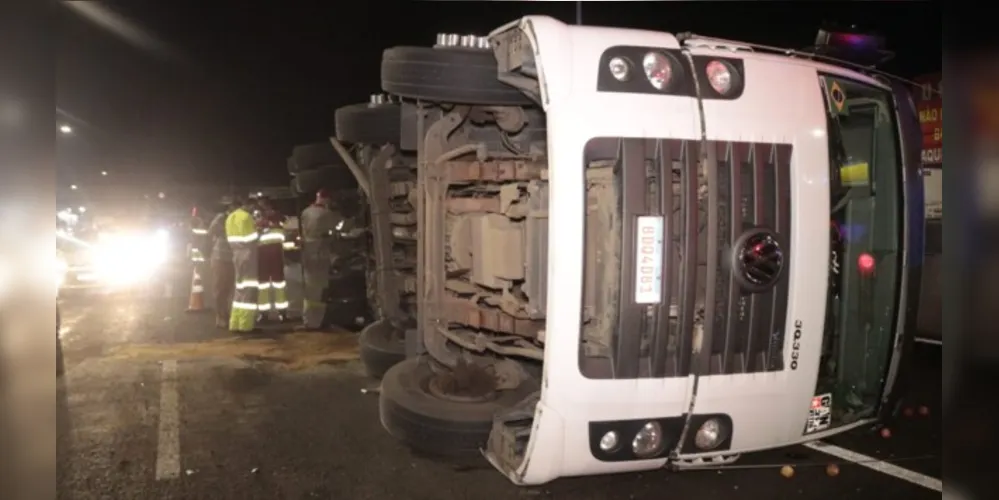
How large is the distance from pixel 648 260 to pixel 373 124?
11.0 feet

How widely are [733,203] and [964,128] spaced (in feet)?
3.04

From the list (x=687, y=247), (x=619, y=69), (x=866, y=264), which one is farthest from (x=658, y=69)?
(x=866, y=264)

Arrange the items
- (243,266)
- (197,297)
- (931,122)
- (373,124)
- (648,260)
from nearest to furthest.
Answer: (648,260)
(373,124)
(931,122)
(243,266)
(197,297)

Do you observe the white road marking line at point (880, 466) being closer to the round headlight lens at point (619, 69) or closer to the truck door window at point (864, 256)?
the truck door window at point (864, 256)

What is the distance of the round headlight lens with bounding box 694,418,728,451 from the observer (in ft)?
9.76

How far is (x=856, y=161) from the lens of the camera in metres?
3.93

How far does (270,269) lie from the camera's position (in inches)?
349

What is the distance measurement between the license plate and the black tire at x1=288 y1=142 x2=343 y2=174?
23.4 ft

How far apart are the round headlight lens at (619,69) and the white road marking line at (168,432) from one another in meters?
3.15

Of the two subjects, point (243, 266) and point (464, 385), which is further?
point (243, 266)

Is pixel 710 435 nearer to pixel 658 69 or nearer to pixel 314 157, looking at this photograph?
pixel 658 69

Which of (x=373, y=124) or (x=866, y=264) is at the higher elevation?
(x=373, y=124)

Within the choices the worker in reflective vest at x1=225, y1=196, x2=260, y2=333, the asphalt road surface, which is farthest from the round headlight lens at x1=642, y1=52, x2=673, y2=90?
the worker in reflective vest at x1=225, y1=196, x2=260, y2=333

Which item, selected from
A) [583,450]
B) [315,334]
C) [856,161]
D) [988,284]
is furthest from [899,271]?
[315,334]
